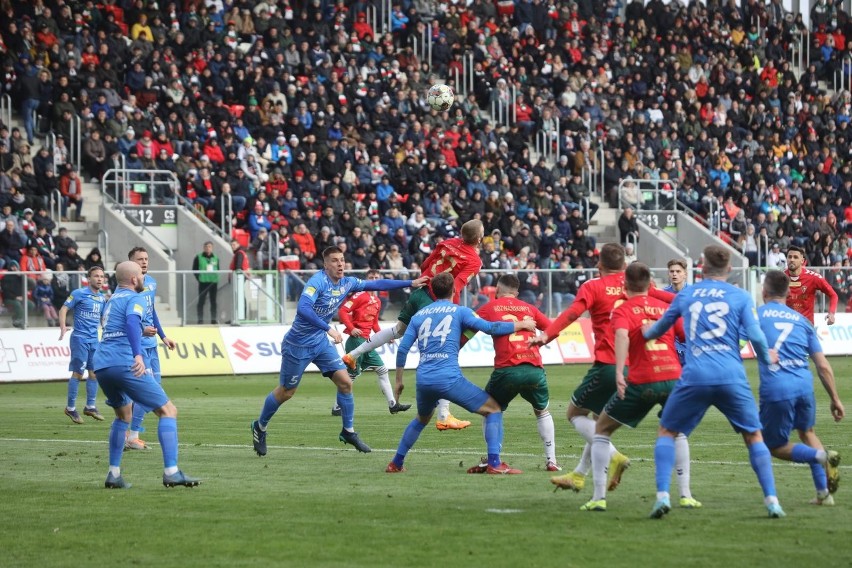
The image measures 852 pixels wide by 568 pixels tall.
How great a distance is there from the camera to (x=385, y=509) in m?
11.2

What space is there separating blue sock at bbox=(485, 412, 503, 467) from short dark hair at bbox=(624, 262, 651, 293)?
2507 millimetres

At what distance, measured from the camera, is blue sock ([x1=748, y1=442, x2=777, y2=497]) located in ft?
33.8

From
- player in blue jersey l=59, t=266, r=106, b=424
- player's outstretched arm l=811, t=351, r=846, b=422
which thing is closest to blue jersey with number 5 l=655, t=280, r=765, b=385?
player's outstretched arm l=811, t=351, r=846, b=422

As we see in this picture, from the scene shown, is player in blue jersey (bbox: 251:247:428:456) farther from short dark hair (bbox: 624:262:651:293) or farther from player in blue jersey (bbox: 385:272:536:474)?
short dark hair (bbox: 624:262:651:293)

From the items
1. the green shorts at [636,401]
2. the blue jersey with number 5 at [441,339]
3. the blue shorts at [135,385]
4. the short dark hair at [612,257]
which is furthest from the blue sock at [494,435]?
the blue shorts at [135,385]

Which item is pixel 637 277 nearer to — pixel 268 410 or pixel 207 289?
pixel 268 410

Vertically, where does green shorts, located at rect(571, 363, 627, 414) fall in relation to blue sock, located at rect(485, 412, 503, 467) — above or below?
above

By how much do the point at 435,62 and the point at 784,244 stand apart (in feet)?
40.4

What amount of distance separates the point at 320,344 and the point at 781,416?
20.9ft

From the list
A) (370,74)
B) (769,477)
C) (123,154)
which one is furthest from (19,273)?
(769,477)

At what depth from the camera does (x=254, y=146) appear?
36250mm

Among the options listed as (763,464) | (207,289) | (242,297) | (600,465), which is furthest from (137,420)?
(242,297)

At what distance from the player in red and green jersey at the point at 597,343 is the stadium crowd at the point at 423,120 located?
2010 centimetres

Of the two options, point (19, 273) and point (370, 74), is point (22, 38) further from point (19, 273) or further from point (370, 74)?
point (370, 74)
